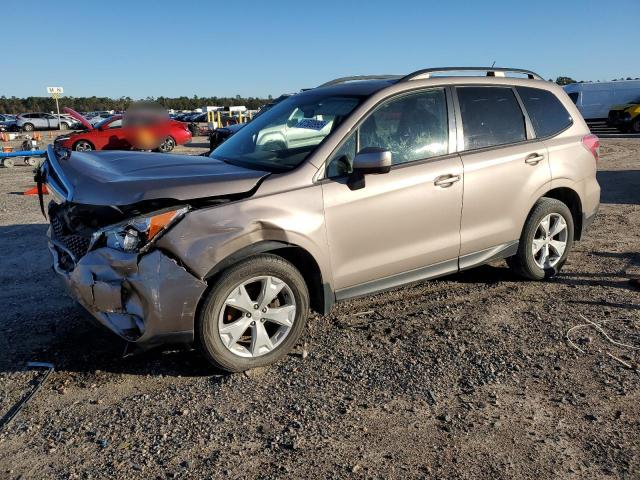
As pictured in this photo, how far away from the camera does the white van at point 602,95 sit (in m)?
30.0

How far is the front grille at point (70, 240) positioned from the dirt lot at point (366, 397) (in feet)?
2.56

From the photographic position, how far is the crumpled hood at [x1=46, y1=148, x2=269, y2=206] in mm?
3375

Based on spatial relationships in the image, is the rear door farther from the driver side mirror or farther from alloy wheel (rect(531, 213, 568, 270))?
the driver side mirror

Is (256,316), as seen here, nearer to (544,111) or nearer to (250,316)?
(250,316)

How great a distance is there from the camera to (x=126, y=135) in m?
17.5

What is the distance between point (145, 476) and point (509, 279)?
3964mm

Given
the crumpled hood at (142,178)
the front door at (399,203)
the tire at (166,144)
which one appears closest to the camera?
the crumpled hood at (142,178)

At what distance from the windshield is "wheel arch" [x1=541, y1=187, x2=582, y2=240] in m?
2.29

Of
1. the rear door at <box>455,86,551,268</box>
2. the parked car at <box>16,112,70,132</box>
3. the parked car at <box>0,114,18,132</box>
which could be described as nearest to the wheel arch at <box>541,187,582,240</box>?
the rear door at <box>455,86,551,268</box>

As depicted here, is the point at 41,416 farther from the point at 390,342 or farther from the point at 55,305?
the point at 390,342

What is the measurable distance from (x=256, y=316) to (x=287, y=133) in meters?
1.62

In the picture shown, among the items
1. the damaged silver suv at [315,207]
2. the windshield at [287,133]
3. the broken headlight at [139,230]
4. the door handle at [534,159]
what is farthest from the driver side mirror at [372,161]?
the door handle at [534,159]

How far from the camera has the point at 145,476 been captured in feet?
8.84

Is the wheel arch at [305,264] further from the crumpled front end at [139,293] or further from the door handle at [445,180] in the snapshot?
the door handle at [445,180]
